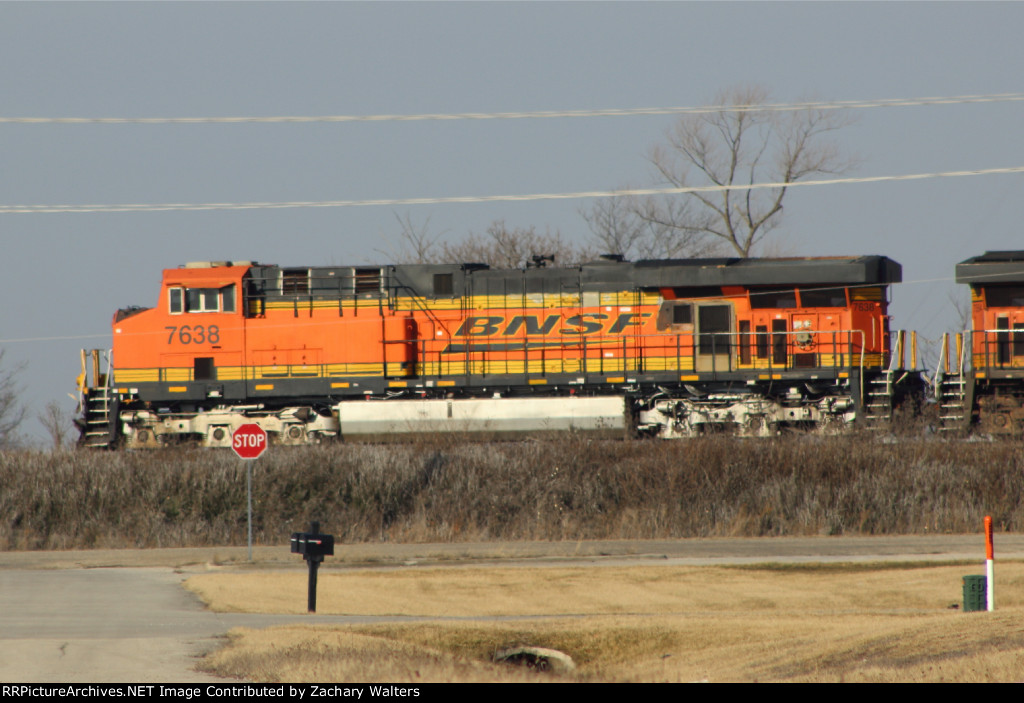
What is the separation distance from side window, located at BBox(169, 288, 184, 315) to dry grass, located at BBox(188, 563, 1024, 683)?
1047 cm

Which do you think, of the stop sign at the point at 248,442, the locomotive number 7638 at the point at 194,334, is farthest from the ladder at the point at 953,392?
the locomotive number 7638 at the point at 194,334

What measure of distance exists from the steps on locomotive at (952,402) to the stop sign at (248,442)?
14165mm

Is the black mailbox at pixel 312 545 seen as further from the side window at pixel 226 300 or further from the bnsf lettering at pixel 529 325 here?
the side window at pixel 226 300

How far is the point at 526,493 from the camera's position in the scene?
23.3 metres

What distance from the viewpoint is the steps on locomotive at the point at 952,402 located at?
2380cm

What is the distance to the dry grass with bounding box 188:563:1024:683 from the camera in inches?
356

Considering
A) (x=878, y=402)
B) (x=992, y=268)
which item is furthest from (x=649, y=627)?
(x=992, y=268)

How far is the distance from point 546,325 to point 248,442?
8416 mm

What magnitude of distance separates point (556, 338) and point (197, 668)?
56.2 ft

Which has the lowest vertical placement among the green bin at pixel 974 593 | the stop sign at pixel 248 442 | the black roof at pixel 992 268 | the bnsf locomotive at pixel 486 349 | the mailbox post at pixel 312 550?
the green bin at pixel 974 593

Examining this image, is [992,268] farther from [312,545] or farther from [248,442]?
[312,545]

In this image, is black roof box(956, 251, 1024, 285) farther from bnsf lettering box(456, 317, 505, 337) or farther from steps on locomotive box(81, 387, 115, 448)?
steps on locomotive box(81, 387, 115, 448)
